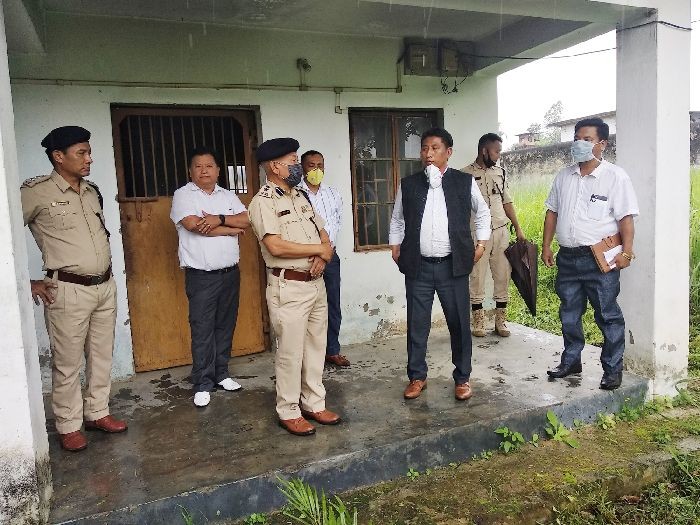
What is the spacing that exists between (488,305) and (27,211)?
4542 millimetres

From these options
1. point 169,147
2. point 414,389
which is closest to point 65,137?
point 169,147

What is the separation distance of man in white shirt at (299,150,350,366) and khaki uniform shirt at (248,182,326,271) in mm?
1166

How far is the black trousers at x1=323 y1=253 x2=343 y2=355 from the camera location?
4.95 m

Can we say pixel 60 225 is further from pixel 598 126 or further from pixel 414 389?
pixel 598 126

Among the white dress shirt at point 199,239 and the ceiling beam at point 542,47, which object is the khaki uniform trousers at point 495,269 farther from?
the white dress shirt at point 199,239

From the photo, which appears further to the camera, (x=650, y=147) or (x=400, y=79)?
(x=400, y=79)

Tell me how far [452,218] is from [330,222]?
1298mm

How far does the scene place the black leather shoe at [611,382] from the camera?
4.13 m

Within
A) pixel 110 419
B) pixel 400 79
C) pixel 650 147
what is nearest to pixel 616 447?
pixel 650 147

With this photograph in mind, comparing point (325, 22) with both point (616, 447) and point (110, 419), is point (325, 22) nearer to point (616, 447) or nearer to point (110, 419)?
point (110, 419)

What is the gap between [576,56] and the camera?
5.42m

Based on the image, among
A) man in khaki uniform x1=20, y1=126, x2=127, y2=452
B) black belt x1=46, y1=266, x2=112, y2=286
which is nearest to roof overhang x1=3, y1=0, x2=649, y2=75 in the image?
man in khaki uniform x1=20, y1=126, x2=127, y2=452

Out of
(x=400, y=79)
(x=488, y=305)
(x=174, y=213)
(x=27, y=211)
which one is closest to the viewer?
(x=27, y=211)

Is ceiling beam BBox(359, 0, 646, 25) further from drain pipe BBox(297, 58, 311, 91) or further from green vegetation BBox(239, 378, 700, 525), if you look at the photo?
green vegetation BBox(239, 378, 700, 525)
